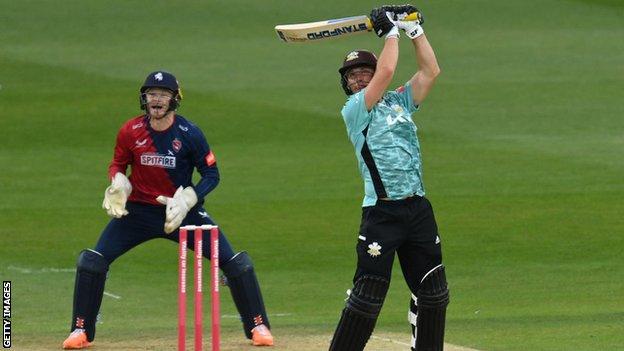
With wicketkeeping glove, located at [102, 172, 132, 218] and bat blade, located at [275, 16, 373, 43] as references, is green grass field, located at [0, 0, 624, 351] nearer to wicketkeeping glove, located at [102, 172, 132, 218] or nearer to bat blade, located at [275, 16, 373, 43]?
wicketkeeping glove, located at [102, 172, 132, 218]

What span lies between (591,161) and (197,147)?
948cm

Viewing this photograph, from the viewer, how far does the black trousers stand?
351 inches

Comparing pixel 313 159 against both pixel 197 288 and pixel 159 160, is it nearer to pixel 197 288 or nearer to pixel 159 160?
pixel 159 160

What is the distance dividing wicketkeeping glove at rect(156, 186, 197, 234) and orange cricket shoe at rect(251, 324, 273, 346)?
3.08 ft

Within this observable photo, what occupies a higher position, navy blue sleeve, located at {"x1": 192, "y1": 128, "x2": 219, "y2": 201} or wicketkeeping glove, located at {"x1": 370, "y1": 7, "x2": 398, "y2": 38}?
wicketkeeping glove, located at {"x1": 370, "y1": 7, "x2": 398, "y2": 38}

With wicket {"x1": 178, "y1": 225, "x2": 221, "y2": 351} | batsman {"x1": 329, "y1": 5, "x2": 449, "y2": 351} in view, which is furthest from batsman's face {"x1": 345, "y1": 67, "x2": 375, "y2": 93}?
wicket {"x1": 178, "y1": 225, "x2": 221, "y2": 351}

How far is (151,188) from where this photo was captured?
34.4ft

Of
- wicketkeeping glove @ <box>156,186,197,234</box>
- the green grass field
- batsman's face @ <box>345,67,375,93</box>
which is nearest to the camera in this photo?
batsman's face @ <box>345,67,375,93</box>

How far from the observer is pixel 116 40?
27.9 m

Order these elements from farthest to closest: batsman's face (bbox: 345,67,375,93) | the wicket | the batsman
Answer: batsman's face (bbox: 345,67,375,93) → the batsman → the wicket

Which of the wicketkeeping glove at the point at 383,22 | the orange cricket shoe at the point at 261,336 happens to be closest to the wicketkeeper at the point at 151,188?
the orange cricket shoe at the point at 261,336

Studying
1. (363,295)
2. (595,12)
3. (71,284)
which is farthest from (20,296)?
(595,12)

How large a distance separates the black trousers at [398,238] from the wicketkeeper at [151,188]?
Answer: 1.74 metres

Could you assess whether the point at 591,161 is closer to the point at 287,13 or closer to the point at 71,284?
the point at 71,284
